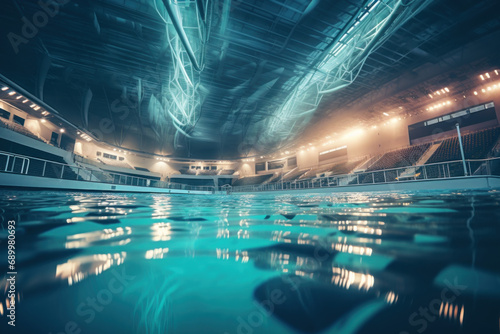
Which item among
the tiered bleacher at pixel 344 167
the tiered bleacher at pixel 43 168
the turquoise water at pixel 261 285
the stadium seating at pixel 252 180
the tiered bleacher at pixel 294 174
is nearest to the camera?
the turquoise water at pixel 261 285

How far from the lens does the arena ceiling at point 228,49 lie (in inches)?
340

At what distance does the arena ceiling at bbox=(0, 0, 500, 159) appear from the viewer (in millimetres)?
8633

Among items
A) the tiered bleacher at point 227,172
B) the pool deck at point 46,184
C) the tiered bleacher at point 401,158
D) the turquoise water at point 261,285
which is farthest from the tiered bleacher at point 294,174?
the turquoise water at point 261,285

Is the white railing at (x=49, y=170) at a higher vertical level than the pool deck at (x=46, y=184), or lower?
higher

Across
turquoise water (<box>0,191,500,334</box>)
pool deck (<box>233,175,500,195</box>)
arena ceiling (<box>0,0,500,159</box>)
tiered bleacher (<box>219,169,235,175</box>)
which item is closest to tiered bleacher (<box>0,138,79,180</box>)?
arena ceiling (<box>0,0,500,159</box>)

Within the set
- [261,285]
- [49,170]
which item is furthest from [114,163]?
[261,285]

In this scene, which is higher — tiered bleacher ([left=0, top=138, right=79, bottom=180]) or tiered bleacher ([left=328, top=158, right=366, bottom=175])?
tiered bleacher ([left=328, top=158, right=366, bottom=175])

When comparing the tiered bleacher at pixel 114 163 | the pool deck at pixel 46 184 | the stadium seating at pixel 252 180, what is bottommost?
the pool deck at pixel 46 184

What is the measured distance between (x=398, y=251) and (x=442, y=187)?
10.6 m

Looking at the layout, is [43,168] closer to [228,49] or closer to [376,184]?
[228,49]

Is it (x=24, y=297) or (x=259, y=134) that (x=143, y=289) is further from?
(x=259, y=134)

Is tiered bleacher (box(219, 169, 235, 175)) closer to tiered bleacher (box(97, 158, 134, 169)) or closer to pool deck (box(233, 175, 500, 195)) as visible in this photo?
tiered bleacher (box(97, 158, 134, 169))

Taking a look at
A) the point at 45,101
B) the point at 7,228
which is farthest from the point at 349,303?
the point at 45,101

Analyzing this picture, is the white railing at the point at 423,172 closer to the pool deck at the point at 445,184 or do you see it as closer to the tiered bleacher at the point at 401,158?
the pool deck at the point at 445,184
